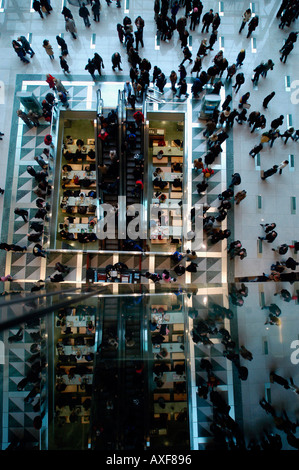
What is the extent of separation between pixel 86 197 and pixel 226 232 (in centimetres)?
712

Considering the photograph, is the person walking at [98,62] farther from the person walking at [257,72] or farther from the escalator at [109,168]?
the person walking at [257,72]

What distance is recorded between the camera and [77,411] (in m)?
7.00

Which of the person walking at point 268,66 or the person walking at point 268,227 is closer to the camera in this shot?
the person walking at point 268,227

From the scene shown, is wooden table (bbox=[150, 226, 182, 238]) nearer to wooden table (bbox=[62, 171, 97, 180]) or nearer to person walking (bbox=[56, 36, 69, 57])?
wooden table (bbox=[62, 171, 97, 180])

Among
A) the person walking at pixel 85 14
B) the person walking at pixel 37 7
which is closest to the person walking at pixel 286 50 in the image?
the person walking at pixel 85 14

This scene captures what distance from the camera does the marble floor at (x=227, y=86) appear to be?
14000mm

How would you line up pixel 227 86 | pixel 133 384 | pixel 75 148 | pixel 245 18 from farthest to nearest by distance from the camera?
pixel 227 86, pixel 75 148, pixel 245 18, pixel 133 384

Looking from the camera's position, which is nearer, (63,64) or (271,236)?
(271,236)

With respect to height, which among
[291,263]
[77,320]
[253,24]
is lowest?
[77,320]

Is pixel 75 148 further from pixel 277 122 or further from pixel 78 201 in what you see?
pixel 277 122

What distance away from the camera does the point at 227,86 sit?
592 inches

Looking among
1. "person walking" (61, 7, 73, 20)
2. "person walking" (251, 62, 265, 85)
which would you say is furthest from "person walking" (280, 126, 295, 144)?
"person walking" (61, 7, 73, 20)

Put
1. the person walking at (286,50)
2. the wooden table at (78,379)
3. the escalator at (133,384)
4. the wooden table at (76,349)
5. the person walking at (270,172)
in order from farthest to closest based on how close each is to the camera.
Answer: the person walking at (286,50)
the person walking at (270,172)
the wooden table at (76,349)
the wooden table at (78,379)
the escalator at (133,384)

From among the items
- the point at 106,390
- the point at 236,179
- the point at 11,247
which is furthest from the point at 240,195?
the point at 11,247
